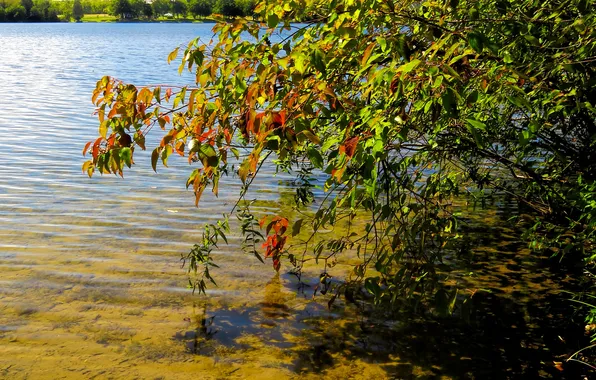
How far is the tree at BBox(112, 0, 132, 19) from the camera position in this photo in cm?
17662

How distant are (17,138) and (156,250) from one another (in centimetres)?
980

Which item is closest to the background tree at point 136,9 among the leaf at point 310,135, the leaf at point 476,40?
the leaf at point 310,135

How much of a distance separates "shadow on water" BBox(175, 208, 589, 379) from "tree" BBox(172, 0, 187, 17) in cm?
17318

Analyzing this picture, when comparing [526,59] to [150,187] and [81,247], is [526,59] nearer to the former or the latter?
[81,247]

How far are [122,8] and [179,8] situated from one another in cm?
1880

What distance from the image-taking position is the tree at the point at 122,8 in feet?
579

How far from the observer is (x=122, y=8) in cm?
17725

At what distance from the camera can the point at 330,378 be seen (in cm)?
548

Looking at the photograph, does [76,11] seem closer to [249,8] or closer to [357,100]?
[249,8]

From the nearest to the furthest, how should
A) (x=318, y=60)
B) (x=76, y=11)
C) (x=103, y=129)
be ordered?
(x=318, y=60), (x=103, y=129), (x=76, y=11)

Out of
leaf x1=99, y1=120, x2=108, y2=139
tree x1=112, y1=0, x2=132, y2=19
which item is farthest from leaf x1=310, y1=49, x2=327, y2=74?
tree x1=112, y1=0, x2=132, y2=19

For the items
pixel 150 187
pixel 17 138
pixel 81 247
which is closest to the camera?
pixel 81 247

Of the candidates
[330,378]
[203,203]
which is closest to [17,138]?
[203,203]

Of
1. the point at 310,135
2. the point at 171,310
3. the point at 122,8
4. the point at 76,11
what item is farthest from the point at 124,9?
the point at 310,135
